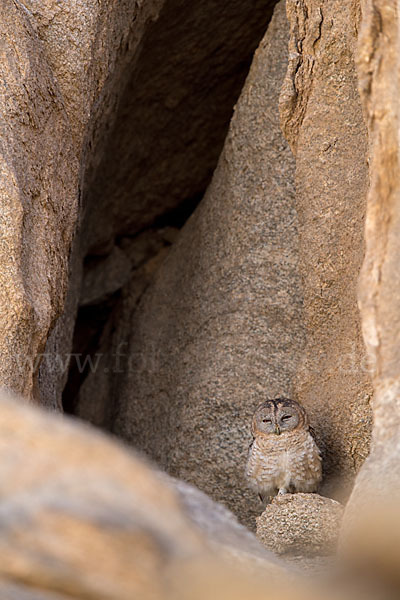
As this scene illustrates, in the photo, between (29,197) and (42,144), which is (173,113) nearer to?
(42,144)

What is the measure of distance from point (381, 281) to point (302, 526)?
1.32m

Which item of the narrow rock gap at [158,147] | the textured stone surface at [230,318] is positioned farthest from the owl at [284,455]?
the narrow rock gap at [158,147]

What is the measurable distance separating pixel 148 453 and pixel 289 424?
1786mm

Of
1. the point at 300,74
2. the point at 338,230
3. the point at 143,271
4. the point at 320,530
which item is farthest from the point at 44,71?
the point at 143,271

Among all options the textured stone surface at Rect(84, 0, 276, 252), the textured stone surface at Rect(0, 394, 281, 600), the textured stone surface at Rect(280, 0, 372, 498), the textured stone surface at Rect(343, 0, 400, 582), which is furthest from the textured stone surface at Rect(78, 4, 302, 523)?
the textured stone surface at Rect(0, 394, 281, 600)

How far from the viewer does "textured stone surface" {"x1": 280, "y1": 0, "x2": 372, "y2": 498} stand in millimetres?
4688

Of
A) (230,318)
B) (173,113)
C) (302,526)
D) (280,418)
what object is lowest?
(302,526)

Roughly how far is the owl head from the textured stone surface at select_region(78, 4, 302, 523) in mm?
612

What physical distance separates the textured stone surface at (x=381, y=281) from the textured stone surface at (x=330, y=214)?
1.55 m

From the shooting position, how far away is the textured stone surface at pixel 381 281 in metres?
2.57

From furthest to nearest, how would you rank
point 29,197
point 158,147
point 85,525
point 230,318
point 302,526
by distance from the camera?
point 158,147 < point 230,318 < point 29,197 < point 302,526 < point 85,525

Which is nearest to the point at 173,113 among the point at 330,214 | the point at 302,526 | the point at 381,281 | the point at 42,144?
the point at 330,214

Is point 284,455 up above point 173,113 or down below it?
below

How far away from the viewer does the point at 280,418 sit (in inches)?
180
